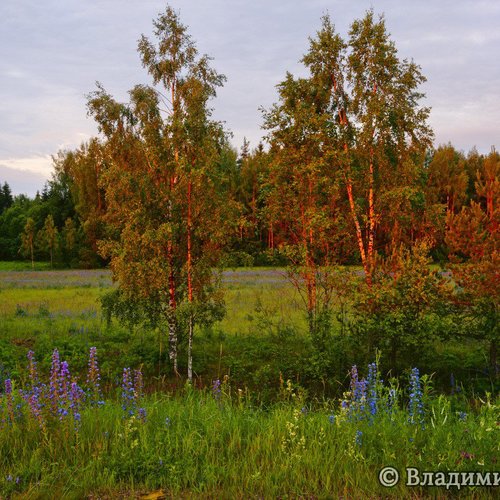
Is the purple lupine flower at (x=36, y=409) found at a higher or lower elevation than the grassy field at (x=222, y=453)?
higher

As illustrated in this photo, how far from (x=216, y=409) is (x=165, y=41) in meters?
10.4

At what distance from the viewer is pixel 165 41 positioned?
1239 cm

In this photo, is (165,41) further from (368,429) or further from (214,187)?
(368,429)

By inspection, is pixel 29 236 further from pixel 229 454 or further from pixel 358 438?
pixel 358 438

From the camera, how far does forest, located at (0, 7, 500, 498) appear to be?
405cm

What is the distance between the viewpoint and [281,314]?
17.7 meters

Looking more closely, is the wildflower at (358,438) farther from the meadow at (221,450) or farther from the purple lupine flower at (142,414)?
the purple lupine flower at (142,414)

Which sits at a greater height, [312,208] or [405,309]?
[312,208]

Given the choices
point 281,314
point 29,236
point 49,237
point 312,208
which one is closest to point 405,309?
point 312,208

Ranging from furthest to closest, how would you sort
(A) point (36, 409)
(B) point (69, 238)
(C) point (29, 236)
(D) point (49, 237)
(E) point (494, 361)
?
(C) point (29, 236) < (B) point (69, 238) < (D) point (49, 237) < (E) point (494, 361) < (A) point (36, 409)

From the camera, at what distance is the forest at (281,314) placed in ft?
13.3

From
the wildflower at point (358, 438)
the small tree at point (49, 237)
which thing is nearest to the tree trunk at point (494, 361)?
the wildflower at point (358, 438)

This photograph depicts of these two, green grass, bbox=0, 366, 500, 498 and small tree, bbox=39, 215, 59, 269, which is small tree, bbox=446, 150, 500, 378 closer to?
green grass, bbox=0, 366, 500, 498

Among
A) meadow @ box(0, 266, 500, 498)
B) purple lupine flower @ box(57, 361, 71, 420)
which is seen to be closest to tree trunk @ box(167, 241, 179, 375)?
meadow @ box(0, 266, 500, 498)
